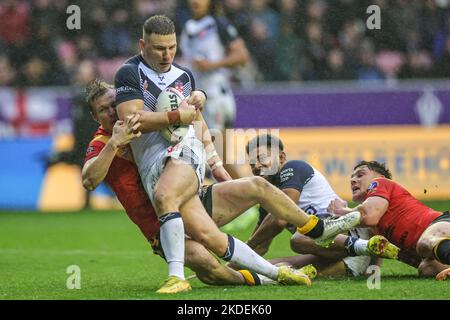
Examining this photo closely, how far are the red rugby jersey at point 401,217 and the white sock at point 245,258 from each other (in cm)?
98

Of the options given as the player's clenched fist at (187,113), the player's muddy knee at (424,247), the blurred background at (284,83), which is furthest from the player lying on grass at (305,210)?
the blurred background at (284,83)

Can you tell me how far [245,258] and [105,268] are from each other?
2.37 metres

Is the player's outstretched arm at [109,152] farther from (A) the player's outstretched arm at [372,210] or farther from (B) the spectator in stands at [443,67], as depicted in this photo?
(B) the spectator in stands at [443,67]

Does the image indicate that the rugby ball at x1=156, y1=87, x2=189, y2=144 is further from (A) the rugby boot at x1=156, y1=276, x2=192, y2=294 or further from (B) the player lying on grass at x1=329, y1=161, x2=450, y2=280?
(B) the player lying on grass at x1=329, y1=161, x2=450, y2=280

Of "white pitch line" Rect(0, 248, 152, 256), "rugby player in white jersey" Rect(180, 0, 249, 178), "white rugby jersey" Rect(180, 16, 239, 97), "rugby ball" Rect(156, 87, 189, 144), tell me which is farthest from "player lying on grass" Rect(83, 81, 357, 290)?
"white rugby jersey" Rect(180, 16, 239, 97)

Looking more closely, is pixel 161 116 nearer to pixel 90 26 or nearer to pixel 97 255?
pixel 97 255

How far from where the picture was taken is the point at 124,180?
7492mm

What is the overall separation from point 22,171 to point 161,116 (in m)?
8.41

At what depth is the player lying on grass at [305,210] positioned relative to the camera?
786cm

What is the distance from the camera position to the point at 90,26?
59.4 ft

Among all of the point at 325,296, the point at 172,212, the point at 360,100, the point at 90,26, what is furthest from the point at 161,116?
the point at 90,26

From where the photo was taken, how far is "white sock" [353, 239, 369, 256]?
299 inches

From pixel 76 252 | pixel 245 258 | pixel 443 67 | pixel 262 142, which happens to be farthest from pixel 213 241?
pixel 443 67

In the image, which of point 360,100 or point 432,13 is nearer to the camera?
point 360,100
